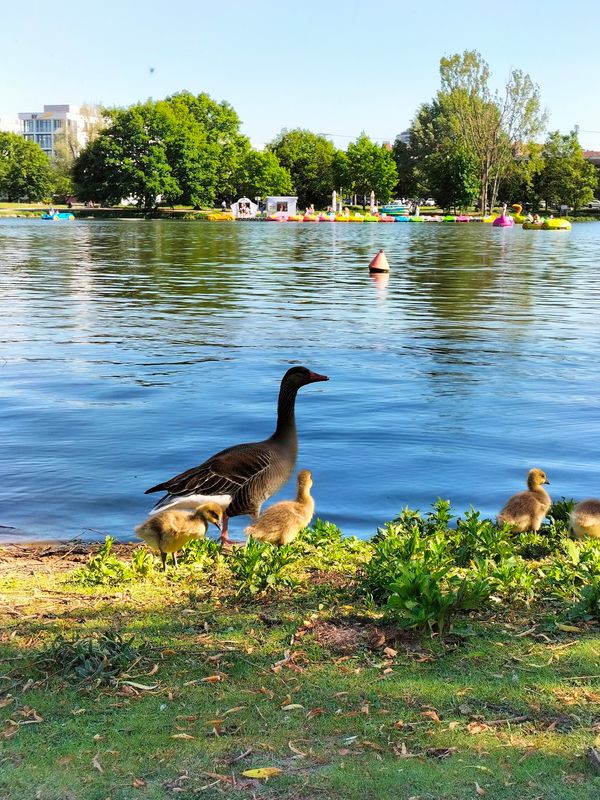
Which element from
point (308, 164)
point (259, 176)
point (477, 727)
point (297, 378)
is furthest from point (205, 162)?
point (477, 727)

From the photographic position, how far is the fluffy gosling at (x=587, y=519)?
707 cm

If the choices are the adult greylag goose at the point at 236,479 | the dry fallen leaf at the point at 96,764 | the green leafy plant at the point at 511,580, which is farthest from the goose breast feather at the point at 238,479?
the dry fallen leaf at the point at 96,764

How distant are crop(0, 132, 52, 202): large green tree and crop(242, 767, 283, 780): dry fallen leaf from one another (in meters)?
153

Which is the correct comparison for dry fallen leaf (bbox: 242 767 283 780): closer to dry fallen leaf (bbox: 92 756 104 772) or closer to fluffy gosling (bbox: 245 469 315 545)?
dry fallen leaf (bbox: 92 756 104 772)

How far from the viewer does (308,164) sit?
158 meters

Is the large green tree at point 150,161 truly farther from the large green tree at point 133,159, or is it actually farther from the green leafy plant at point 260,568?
the green leafy plant at point 260,568

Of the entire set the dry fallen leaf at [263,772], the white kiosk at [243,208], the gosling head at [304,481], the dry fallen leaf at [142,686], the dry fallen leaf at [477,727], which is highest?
the white kiosk at [243,208]

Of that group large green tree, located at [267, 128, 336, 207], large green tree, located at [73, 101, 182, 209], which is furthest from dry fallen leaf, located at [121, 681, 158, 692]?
large green tree, located at [267, 128, 336, 207]

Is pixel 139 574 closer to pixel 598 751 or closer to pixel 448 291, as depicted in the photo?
pixel 598 751

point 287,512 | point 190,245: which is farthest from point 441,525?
point 190,245

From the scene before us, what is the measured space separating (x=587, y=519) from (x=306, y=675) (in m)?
3.30

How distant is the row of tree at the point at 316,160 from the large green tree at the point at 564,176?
0.17m

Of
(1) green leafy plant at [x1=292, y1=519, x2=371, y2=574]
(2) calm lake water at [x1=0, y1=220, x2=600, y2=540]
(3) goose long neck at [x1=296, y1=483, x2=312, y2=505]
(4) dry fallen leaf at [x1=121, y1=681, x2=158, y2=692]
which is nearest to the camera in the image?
(4) dry fallen leaf at [x1=121, y1=681, x2=158, y2=692]

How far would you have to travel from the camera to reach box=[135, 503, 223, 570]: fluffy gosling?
253 inches
